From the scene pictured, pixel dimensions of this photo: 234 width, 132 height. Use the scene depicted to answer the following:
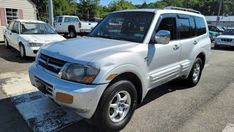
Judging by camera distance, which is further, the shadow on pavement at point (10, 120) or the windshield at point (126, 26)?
the windshield at point (126, 26)

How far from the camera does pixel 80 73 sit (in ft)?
10.2

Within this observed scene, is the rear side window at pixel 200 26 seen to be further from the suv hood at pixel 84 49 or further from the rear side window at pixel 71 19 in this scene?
the rear side window at pixel 71 19

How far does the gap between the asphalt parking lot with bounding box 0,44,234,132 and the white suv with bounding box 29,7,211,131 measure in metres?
0.53

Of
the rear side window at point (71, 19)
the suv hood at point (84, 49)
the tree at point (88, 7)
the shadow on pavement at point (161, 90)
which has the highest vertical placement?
the tree at point (88, 7)

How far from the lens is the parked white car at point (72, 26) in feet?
59.6

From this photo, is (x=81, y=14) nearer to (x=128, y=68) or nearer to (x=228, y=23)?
(x=228, y=23)

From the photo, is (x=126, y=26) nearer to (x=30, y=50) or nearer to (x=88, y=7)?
(x=30, y=50)

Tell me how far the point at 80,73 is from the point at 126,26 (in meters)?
1.70

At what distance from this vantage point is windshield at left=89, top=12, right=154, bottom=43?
4117 millimetres

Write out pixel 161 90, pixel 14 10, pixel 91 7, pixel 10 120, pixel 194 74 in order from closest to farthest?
1. pixel 10 120
2. pixel 161 90
3. pixel 194 74
4. pixel 14 10
5. pixel 91 7

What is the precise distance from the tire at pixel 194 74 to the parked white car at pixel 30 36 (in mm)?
5317

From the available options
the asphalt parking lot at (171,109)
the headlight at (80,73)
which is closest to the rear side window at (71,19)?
the asphalt parking lot at (171,109)

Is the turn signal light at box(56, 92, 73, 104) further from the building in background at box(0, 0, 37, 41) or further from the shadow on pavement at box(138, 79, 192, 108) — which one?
the building in background at box(0, 0, 37, 41)

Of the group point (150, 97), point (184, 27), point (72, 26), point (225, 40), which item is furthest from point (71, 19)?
point (150, 97)
